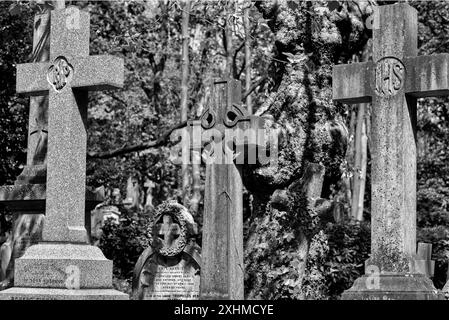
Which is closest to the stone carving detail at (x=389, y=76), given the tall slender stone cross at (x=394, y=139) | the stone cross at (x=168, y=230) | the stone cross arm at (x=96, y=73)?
the tall slender stone cross at (x=394, y=139)

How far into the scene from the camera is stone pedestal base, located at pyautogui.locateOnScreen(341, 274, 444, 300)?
9242 millimetres

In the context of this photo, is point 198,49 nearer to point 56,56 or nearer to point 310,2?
point 310,2

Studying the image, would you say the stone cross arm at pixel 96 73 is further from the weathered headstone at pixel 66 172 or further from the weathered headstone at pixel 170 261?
the weathered headstone at pixel 170 261

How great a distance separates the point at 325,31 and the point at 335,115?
47.8 inches

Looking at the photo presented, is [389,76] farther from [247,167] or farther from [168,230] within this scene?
[168,230]

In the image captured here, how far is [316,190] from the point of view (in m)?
13.2

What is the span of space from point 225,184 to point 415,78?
255 cm

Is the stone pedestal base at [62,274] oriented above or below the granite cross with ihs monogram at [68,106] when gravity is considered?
below

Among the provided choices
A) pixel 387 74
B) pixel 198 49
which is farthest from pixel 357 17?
pixel 198 49

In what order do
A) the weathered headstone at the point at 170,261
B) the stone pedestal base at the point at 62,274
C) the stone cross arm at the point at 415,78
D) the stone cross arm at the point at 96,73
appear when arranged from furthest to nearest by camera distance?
the weathered headstone at the point at 170,261 < the stone cross arm at the point at 96,73 < the stone pedestal base at the point at 62,274 < the stone cross arm at the point at 415,78

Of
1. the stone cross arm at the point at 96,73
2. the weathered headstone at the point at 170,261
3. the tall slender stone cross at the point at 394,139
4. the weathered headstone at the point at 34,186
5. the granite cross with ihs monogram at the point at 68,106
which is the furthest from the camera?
the weathered headstone at the point at 170,261

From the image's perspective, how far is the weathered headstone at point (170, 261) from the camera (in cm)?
1429

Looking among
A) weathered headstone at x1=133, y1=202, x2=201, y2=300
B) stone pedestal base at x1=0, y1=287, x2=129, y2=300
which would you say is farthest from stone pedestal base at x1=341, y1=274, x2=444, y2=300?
weathered headstone at x1=133, y1=202, x2=201, y2=300

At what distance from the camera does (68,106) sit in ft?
35.8
